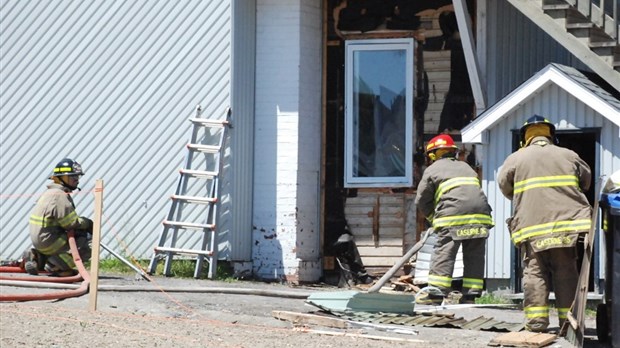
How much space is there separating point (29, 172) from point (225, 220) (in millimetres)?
3013

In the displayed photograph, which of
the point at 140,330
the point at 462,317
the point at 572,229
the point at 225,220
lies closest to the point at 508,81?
the point at 225,220

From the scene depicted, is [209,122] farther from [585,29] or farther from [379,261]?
[585,29]

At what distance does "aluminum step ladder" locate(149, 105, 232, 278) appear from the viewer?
56.6 ft

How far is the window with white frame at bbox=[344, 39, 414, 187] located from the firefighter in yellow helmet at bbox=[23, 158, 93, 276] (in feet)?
12.6

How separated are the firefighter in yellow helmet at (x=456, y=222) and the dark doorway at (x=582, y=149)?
115 cm

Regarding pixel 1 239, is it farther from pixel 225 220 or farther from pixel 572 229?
pixel 572 229

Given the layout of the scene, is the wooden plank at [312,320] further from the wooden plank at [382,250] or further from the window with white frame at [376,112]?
the window with white frame at [376,112]

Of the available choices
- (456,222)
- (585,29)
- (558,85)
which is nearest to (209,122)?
(456,222)

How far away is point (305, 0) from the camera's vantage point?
17781 millimetres

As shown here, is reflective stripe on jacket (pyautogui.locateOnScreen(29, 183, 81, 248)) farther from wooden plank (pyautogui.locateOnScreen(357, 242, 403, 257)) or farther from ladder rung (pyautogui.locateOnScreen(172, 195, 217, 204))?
wooden plank (pyautogui.locateOnScreen(357, 242, 403, 257))

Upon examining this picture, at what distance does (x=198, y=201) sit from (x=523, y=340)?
7388mm

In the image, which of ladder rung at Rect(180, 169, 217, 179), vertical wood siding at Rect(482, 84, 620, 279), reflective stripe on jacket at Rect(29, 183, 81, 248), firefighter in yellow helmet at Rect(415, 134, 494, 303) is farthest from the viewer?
ladder rung at Rect(180, 169, 217, 179)

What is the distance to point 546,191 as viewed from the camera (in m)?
11.4

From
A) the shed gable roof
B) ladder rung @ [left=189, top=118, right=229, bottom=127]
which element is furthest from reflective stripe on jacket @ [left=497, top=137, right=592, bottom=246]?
ladder rung @ [left=189, top=118, right=229, bottom=127]
